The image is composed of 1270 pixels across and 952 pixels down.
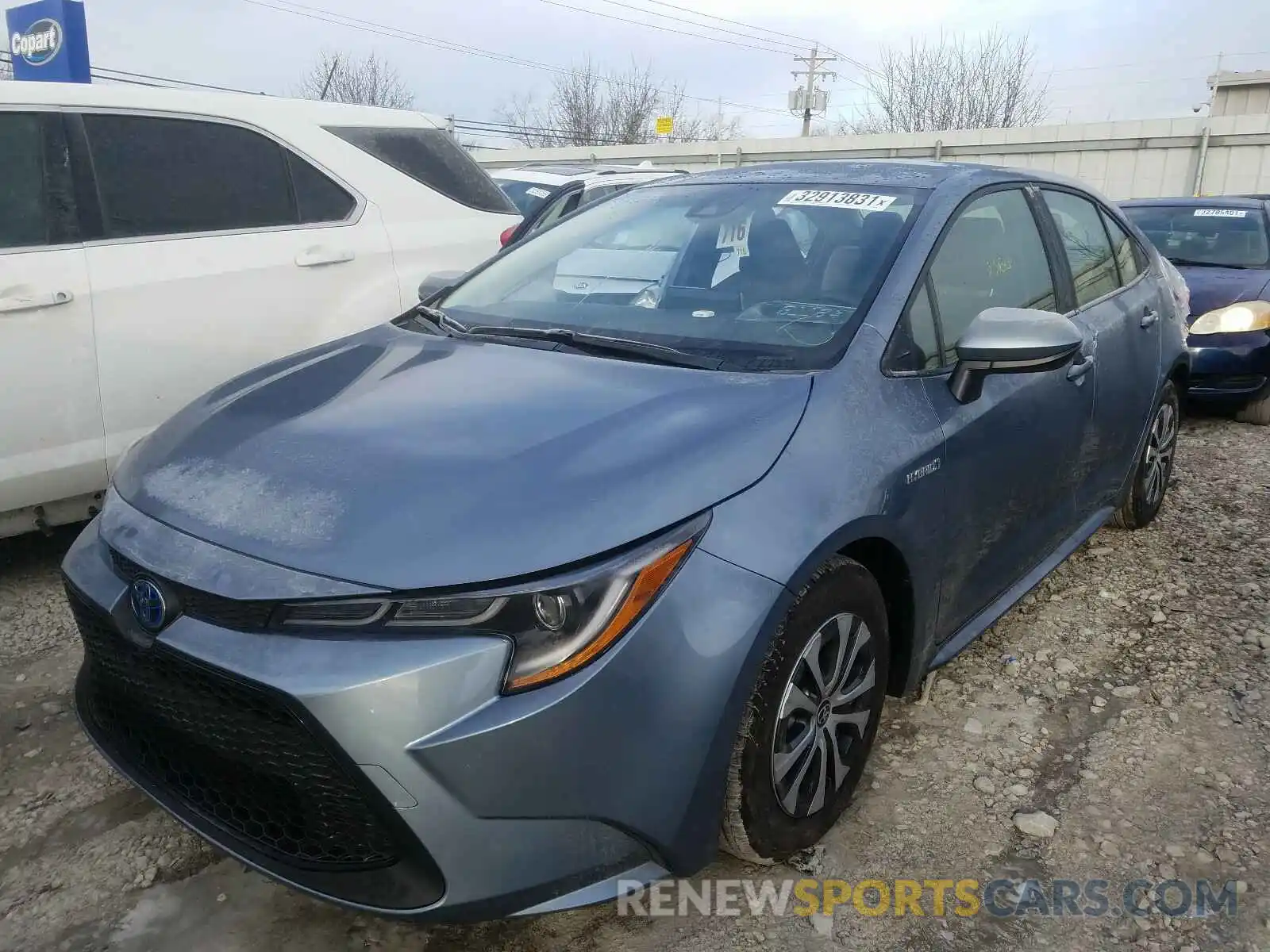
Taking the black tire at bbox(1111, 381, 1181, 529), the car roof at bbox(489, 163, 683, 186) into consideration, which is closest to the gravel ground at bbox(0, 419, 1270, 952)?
the black tire at bbox(1111, 381, 1181, 529)

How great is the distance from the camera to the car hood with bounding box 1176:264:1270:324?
645cm

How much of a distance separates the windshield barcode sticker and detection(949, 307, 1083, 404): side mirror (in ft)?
1.63

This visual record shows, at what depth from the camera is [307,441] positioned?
82.8 inches

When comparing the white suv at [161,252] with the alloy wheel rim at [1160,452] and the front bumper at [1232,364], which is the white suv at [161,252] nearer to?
the alloy wheel rim at [1160,452]

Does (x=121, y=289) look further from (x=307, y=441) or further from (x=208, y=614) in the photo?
(x=208, y=614)

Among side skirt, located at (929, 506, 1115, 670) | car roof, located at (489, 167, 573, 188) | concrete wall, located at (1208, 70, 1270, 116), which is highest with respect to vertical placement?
concrete wall, located at (1208, 70, 1270, 116)

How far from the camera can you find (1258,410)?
21.3 feet

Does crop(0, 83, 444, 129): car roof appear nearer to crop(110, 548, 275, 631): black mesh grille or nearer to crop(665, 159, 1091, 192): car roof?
crop(665, 159, 1091, 192): car roof

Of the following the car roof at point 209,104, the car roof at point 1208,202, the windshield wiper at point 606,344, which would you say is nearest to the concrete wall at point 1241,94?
the car roof at point 1208,202

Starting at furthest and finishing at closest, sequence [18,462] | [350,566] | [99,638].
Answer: [18,462] → [99,638] → [350,566]

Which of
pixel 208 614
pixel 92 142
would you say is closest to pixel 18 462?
pixel 92 142

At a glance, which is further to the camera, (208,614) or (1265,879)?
(1265,879)

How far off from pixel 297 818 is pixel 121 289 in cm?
252

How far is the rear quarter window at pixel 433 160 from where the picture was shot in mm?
4512
